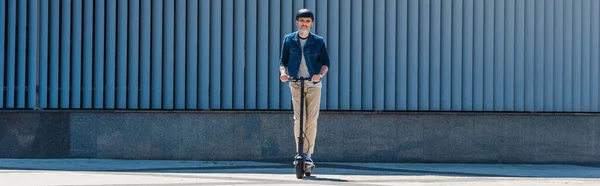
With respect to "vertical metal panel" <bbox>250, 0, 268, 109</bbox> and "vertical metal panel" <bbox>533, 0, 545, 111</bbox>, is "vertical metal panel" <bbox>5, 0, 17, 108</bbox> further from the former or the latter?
"vertical metal panel" <bbox>533, 0, 545, 111</bbox>

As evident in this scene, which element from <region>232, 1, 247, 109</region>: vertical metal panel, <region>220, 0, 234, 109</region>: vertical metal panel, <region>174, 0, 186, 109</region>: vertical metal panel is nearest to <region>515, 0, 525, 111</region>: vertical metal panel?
<region>232, 1, 247, 109</region>: vertical metal panel

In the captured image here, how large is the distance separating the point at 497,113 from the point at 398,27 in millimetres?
1413

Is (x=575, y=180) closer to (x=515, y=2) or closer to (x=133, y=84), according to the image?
(x=515, y=2)

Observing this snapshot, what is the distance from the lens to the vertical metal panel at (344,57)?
1418cm

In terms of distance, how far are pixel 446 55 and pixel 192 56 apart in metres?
2.73

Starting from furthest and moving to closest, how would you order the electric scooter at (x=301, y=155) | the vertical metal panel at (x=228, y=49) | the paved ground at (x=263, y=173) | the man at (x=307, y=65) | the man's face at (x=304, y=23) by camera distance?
the vertical metal panel at (x=228, y=49) → the man at (x=307, y=65) → the man's face at (x=304, y=23) → the electric scooter at (x=301, y=155) → the paved ground at (x=263, y=173)

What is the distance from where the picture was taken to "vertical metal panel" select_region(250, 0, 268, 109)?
1409 centimetres

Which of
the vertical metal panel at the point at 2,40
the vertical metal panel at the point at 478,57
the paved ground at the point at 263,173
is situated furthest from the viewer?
the vertical metal panel at the point at 478,57

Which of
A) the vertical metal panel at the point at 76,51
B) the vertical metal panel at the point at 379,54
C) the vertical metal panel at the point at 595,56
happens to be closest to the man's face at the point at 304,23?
the vertical metal panel at the point at 379,54

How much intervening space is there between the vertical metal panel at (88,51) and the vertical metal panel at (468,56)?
3.98 metres

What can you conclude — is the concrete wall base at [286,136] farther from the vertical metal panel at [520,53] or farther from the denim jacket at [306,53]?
the denim jacket at [306,53]

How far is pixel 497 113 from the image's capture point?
47.0 ft

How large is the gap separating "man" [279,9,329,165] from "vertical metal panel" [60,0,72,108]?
11.1 feet

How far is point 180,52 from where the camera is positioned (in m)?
14.0
